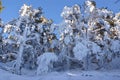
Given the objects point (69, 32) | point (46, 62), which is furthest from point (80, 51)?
point (46, 62)

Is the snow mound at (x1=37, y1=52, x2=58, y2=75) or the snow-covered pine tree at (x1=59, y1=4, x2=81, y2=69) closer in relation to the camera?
the snow mound at (x1=37, y1=52, x2=58, y2=75)

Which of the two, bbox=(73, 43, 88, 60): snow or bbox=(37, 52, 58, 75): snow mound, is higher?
bbox=(73, 43, 88, 60): snow

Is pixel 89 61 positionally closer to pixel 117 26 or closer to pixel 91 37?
pixel 91 37

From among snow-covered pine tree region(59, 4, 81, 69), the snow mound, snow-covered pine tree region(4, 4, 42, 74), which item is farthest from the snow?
snow-covered pine tree region(4, 4, 42, 74)

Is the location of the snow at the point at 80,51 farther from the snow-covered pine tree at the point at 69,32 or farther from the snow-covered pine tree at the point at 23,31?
the snow-covered pine tree at the point at 23,31

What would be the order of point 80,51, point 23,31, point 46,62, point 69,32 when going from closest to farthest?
point 46,62
point 80,51
point 69,32
point 23,31

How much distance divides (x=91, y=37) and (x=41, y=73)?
9.71 meters

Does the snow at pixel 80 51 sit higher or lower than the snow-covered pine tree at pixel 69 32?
lower

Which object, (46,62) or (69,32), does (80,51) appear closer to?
(69,32)

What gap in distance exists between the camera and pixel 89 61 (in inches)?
1346

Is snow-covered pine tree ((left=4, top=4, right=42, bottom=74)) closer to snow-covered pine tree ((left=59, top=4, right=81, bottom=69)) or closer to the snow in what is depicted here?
snow-covered pine tree ((left=59, top=4, right=81, bottom=69))

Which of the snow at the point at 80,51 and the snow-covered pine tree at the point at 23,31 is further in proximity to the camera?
the snow-covered pine tree at the point at 23,31

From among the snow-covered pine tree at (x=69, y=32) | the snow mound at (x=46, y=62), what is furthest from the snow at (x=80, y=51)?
the snow mound at (x=46, y=62)

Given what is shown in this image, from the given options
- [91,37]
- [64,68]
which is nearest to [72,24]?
[91,37]
